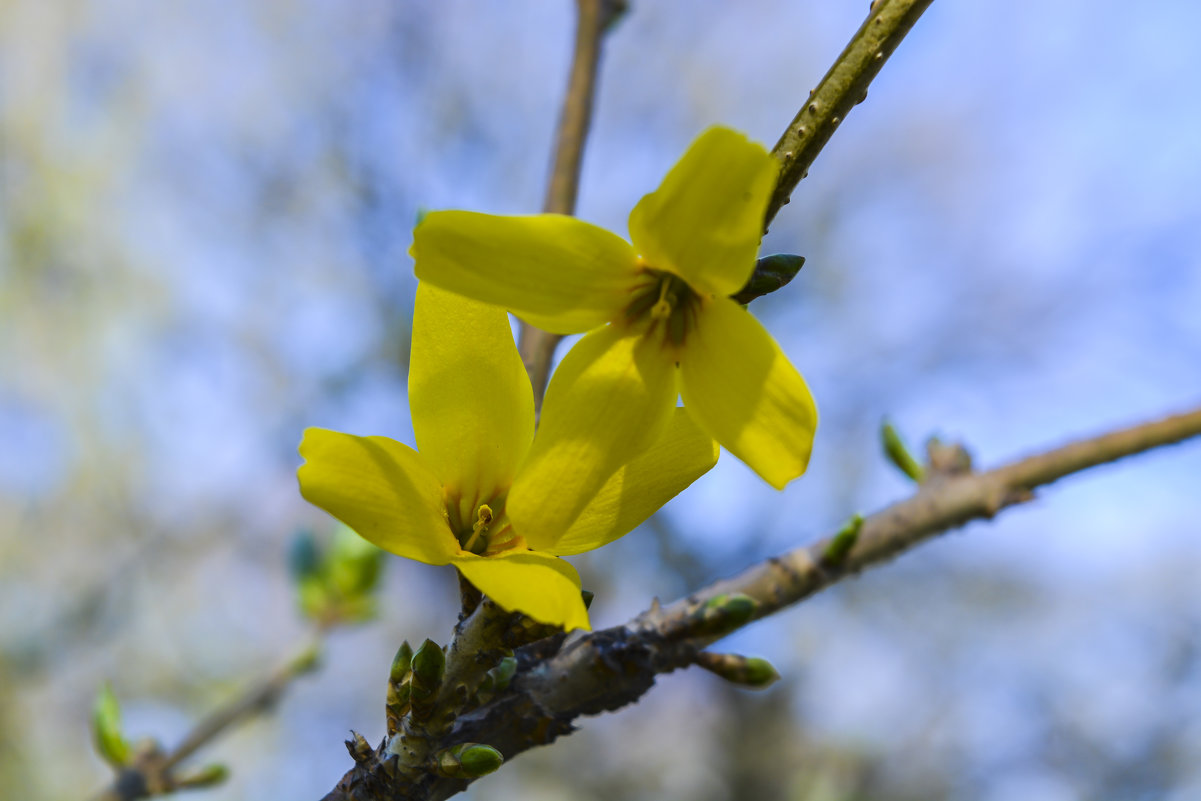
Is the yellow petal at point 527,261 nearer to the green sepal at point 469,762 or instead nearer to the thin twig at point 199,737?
the green sepal at point 469,762

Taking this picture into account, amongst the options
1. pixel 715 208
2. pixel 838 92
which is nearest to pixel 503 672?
pixel 715 208

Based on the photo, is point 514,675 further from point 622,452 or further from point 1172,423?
point 1172,423

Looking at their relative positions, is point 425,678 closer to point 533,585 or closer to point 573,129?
point 533,585

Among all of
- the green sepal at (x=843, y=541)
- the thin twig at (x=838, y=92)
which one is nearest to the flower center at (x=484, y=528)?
the thin twig at (x=838, y=92)

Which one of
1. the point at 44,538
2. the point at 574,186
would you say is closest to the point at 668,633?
the point at 574,186

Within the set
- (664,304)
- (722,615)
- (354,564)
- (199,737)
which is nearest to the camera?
(664,304)

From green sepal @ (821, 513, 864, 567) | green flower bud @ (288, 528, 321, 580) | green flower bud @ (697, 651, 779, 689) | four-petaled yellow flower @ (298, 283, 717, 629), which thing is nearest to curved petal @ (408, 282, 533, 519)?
four-petaled yellow flower @ (298, 283, 717, 629)
